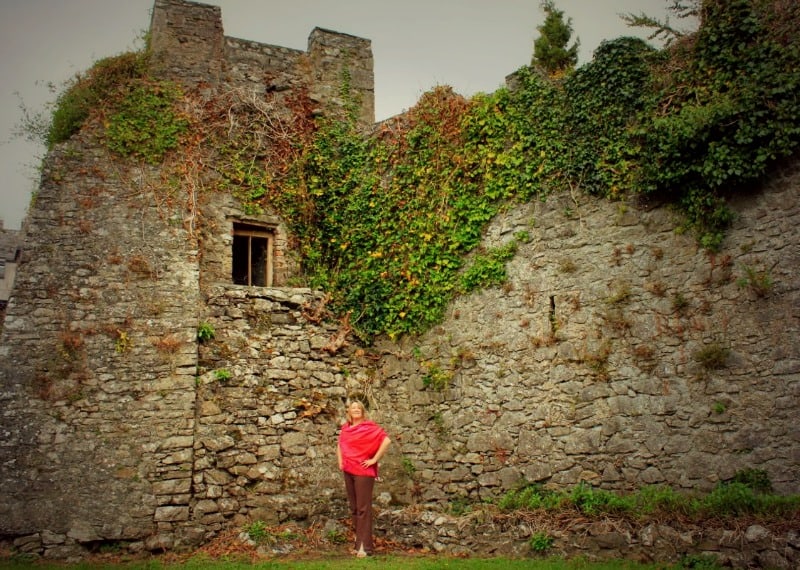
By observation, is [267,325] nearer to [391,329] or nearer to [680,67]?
[391,329]

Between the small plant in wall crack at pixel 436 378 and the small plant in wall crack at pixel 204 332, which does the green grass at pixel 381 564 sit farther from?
the small plant in wall crack at pixel 204 332

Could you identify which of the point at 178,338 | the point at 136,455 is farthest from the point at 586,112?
the point at 136,455

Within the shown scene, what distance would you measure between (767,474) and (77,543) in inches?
315

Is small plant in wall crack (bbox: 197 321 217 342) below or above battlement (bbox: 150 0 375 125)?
below

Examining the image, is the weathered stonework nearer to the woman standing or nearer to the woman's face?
the woman standing

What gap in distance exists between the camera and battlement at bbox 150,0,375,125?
11.7 m

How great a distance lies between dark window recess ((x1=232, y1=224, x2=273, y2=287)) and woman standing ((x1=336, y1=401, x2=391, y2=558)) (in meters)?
3.78

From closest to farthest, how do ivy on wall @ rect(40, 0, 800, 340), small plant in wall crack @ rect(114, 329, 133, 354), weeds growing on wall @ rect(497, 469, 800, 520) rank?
weeds growing on wall @ rect(497, 469, 800, 520) < ivy on wall @ rect(40, 0, 800, 340) < small plant in wall crack @ rect(114, 329, 133, 354)

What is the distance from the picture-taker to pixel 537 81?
1005 cm

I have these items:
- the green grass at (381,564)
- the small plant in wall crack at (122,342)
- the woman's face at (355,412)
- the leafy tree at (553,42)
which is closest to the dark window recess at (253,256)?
the small plant in wall crack at (122,342)

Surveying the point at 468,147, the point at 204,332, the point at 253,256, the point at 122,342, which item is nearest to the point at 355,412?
the point at 204,332

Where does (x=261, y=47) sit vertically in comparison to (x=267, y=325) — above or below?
above

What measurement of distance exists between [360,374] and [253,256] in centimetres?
264

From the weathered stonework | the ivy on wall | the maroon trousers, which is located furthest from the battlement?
the maroon trousers
